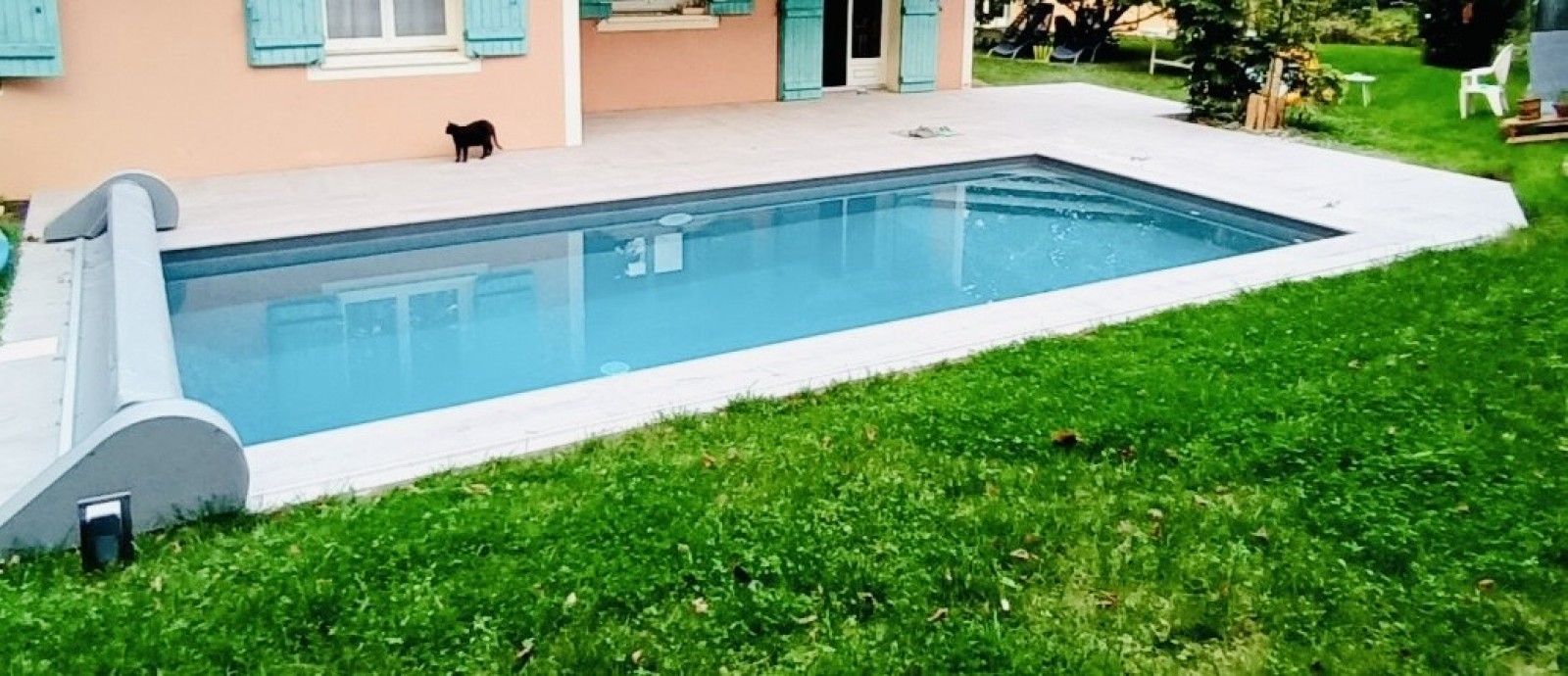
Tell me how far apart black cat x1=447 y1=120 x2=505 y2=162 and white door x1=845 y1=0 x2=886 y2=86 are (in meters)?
5.38

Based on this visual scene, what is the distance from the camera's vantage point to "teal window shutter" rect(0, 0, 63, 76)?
8.70m

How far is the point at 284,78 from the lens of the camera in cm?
990

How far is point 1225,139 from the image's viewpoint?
40.7ft

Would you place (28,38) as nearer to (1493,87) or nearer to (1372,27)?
(1493,87)

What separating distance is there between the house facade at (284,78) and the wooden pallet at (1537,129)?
7.74m

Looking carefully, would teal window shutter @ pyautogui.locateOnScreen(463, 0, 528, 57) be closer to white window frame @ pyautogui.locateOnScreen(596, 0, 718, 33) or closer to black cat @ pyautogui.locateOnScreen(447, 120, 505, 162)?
Result: black cat @ pyautogui.locateOnScreen(447, 120, 505, 162)

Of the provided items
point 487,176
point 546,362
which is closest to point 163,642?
point 546,362

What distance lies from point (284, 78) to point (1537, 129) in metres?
10.4

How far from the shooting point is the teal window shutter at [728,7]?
13.3 m

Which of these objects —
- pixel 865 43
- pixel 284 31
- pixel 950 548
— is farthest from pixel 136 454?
pixel 865 43

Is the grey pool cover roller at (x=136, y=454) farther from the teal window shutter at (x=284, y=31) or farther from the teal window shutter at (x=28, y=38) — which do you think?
the teal window shutter at (x=284, y=31)

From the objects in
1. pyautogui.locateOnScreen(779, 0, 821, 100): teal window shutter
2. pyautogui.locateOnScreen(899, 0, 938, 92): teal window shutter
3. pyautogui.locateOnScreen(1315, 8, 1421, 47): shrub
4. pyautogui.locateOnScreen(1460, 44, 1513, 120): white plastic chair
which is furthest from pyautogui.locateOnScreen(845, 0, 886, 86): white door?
pyautogui.locateOnScreen(1315, 8, 1421, 47): shrub

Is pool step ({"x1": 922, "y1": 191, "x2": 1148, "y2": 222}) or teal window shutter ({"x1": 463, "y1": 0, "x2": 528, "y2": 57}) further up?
teal window shutter ({"x1": 463, "y1": 0, "x2": 528, "y2": 57})

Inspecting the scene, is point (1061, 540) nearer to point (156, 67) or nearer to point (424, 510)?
point (424, 510)
